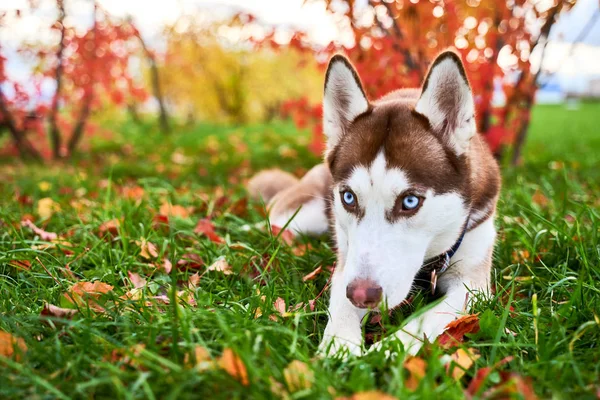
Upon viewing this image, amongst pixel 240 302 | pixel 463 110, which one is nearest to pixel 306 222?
pixel 240 302

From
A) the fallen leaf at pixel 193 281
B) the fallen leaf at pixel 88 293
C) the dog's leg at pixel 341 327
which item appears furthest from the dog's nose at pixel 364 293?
the fallen leaf at pixel 88 293

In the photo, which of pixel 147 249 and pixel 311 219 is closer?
pixel 147 249

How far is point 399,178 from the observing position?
227 cm

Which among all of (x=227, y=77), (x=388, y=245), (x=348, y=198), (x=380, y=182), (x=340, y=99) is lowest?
(x=227, y=77)

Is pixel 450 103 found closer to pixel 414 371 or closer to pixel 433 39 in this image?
pixel 414 371

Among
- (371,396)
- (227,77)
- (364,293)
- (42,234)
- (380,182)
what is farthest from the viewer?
(227,77)

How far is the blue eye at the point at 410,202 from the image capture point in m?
2.27

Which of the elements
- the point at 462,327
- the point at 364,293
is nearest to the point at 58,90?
the point at 364,293

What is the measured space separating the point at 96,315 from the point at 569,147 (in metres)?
8.85

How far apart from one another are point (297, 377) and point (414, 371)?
0.41 meters

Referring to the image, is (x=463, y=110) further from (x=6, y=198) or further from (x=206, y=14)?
(x=206, y=14)

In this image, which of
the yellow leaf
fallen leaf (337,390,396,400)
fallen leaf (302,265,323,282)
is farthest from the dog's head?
the yellow leaf

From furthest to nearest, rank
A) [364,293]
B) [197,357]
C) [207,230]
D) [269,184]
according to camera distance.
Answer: [269,184], [207,230], [364,293], [197,357]

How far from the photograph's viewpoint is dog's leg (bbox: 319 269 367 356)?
1.97m
